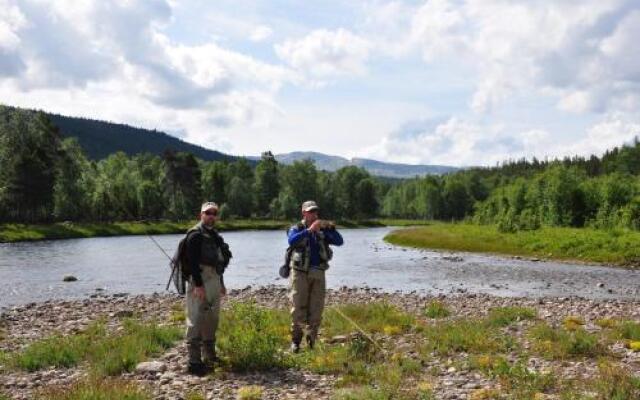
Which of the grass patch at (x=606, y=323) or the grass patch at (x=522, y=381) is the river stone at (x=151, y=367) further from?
the grass patch at (x=606, y=323)

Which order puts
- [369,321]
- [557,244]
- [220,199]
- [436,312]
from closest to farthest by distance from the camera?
1. [369,321]
2. [436,312]
3. [557,244]
4. [220,199]

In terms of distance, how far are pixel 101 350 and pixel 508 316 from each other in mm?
12326

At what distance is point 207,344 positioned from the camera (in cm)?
1262

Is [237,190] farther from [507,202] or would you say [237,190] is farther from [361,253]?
[361,253]

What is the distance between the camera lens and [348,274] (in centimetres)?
4362

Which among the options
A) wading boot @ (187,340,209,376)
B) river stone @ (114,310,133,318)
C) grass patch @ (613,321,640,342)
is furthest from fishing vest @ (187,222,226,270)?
river stone @ (114,310,133,318)

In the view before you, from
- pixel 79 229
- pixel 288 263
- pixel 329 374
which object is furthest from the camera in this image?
pixel 79 229

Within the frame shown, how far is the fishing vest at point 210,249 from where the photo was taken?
12156 millimetres

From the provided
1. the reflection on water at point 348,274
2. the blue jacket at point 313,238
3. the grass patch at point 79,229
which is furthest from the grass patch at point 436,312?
the grass patch at point 79,229

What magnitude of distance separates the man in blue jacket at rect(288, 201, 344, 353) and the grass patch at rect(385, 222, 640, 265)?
4242 centimetres

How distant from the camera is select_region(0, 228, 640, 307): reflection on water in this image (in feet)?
112

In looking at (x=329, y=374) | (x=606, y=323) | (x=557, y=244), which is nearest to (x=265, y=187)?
(x=557, y=244)

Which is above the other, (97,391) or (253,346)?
(253,346)

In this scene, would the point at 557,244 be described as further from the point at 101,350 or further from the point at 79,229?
the point at 79,229
